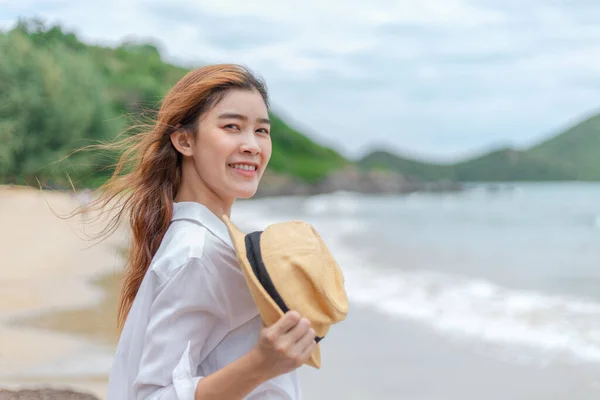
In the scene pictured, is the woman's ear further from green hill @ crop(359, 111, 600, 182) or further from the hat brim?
green hill @ crop(359, 111, 600, 182)

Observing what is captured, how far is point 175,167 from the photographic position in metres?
1.80

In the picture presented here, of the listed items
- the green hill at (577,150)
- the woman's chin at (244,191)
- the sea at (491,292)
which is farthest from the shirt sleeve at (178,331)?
the green hill at (577,150)

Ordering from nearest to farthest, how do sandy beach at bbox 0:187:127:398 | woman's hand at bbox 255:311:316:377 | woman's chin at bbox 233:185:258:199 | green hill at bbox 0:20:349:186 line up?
woman's hand at bbox 255:311:316:377
woman's chin at bbox 233:185:258:199
sandy beach at bbox 0:187:127:398
green hill at bbox 0:20:349:186

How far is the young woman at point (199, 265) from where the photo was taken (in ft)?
4.63

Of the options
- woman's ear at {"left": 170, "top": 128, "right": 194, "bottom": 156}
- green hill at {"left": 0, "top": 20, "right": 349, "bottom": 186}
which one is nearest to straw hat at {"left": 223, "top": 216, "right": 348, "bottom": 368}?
woman's ear at {"left": 170, "top": 128, "right": 194, "bottom": 156}

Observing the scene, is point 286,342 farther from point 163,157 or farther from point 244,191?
point 163,157

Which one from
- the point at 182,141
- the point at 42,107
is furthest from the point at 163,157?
the point at 42,107

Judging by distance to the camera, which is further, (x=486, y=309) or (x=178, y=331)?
(x=486, y=309)

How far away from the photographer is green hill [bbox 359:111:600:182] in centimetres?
11212

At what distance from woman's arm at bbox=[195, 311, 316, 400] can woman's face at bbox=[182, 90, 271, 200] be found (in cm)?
44

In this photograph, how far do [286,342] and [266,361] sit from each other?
6 centimetres

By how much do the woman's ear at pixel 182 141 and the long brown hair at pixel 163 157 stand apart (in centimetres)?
1

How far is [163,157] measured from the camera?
178 centimetres

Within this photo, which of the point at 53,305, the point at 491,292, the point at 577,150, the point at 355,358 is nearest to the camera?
the point at 355,358
